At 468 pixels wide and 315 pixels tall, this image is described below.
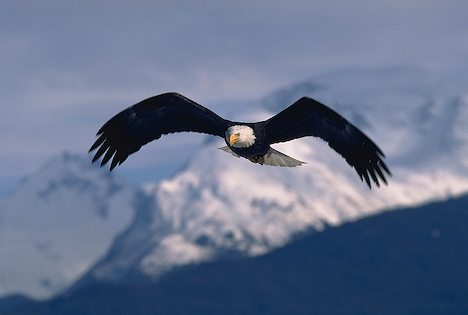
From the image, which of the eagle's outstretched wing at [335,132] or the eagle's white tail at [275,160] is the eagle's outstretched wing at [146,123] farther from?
the eagle's outstretched wing at [335,132]

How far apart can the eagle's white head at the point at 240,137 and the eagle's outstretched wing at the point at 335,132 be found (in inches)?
44.3

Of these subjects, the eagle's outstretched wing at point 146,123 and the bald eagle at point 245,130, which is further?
the eagle's outstretched wing at point 146,123

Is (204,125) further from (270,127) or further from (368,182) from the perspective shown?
(368,182)

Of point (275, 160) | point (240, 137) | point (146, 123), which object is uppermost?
point (146, 123)

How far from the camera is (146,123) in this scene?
97.8 ft

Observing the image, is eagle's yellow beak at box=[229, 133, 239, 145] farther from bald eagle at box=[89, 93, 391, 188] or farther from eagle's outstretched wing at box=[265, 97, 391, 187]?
eagle's outstretched wing at box=[265, 97, 391, 187]

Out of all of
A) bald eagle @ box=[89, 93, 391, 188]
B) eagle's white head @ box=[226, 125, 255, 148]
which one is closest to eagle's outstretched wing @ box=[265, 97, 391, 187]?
bald eagle @ box=[89, 93, 391, 188]

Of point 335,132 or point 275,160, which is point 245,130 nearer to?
point 275,160

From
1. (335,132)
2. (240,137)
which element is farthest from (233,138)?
(335,132)

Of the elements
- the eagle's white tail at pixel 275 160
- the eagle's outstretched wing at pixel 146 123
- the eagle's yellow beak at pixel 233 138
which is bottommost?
the eagle's white tail at pixel 275 160

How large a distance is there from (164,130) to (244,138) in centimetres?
287

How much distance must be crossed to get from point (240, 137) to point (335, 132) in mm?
2645

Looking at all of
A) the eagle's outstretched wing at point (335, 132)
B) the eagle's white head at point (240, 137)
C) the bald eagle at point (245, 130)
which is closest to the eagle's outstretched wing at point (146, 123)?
the bald eagle at point (245, 130)

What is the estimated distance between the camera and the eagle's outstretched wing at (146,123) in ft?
96.9
